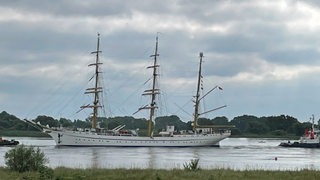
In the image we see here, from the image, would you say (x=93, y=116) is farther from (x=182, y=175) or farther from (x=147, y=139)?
(x=182, y=175)

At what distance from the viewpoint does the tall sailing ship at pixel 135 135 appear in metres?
132

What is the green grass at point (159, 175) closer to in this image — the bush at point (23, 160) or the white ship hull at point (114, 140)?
the bush at point (23, 160)

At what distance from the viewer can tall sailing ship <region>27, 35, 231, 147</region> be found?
433 ft

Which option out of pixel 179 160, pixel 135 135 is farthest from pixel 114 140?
pixel 179 160

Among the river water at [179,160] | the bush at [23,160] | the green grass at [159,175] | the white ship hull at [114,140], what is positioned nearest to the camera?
the green grass at [159,175]

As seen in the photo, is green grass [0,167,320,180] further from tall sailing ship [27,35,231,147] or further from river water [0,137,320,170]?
tall sailing ship [27,35,231,147]

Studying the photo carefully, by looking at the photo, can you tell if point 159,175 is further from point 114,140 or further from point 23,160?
point 114,140

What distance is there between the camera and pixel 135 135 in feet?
451

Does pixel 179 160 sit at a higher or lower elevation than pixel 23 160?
lower

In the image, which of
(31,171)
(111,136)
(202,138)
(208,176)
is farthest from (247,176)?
(202,138)

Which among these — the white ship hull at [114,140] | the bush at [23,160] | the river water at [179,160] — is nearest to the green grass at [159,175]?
the bush at [23,160]

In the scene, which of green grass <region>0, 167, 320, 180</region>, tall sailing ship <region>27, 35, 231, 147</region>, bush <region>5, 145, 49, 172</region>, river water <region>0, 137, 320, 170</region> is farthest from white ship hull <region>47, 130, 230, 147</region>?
green grass <region>0, 167, 320, 180</region>

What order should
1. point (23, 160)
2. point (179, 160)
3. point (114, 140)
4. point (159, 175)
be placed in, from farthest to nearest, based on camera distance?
point (114, 140) < point (179, 160) < point (23, 160) < point (159, 175)

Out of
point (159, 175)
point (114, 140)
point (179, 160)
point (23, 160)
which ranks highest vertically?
point (114, 140)
